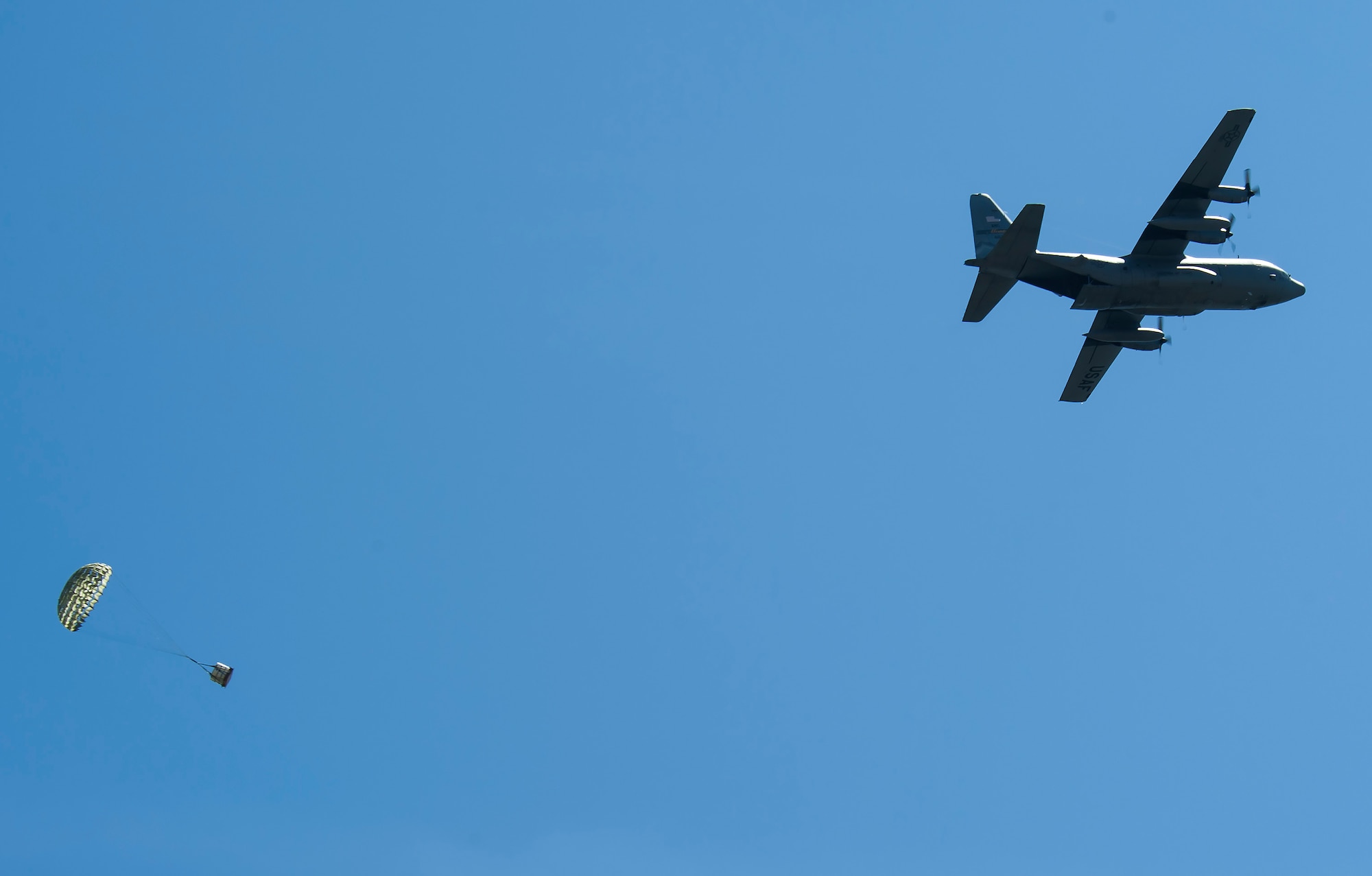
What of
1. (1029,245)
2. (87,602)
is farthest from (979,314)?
(87,602)

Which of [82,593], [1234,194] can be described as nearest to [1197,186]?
[1234,194]

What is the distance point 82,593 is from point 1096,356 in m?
42.6

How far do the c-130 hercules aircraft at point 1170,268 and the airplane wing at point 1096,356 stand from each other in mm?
2305

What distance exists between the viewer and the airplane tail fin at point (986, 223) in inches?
2131

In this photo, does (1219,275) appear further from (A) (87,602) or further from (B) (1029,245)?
(A) (87,602)

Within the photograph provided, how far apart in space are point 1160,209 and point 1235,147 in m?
3.44

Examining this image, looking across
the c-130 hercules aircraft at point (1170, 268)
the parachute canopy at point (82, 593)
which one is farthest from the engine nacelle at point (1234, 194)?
the parachute canopy at point (82, 593)

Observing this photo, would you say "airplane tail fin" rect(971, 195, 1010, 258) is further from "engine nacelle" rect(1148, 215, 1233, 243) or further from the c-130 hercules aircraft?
"engine nacelle" rect(1148, 215, 1233, 243)

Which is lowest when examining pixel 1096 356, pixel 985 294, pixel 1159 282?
pixel 985 294

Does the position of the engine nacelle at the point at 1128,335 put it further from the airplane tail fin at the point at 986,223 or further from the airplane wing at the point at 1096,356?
the airplane tail fin at the point at 986,223

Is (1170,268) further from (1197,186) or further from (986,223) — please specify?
(986,223)

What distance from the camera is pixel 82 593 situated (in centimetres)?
5053

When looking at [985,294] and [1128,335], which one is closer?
[985,294]

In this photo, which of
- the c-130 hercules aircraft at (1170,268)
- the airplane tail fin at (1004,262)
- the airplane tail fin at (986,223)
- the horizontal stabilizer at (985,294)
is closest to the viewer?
the airplane tail fin at (1004,262)
